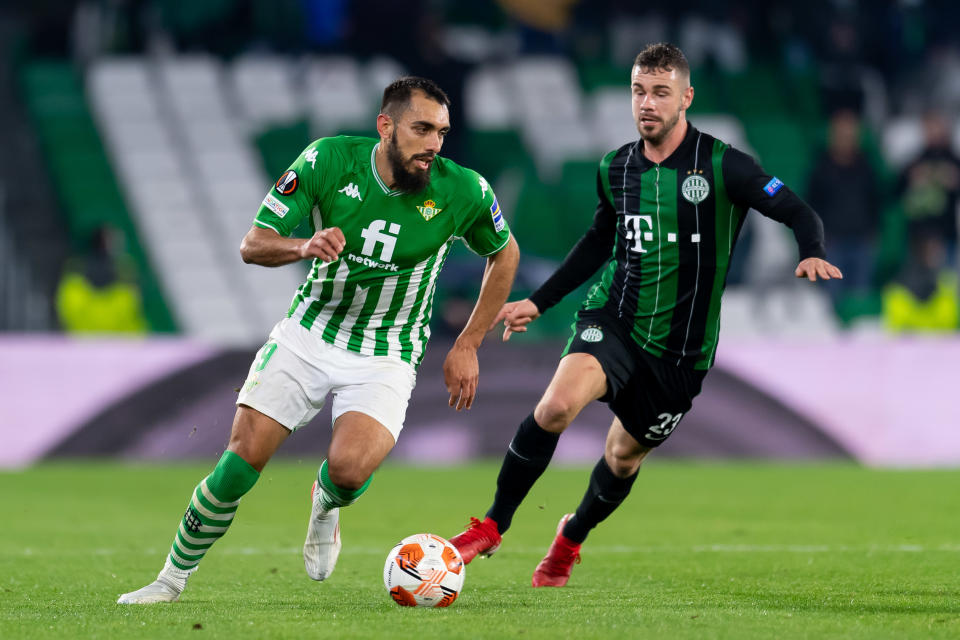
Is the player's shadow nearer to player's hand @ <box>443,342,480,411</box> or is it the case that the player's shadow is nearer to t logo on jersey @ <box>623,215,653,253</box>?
player's hand @ <box>443,342,480,411</box>

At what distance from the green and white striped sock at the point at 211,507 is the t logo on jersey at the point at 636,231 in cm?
195

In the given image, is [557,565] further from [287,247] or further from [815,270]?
[287,247]

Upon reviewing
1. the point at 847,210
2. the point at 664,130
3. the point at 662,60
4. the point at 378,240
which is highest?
the point at 662,60

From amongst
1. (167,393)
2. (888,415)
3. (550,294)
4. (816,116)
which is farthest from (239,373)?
(816,116)

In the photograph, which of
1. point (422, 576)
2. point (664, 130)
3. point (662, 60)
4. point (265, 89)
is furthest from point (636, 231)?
point (265, 89)

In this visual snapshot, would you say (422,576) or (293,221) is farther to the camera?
(293,221)

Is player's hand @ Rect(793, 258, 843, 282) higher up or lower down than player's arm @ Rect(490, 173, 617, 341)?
higher up

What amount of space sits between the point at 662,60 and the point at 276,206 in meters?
1.81

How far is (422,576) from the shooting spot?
5316 millimetres

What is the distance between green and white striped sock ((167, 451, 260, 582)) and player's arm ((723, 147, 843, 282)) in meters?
2.29

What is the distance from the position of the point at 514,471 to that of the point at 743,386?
782cm

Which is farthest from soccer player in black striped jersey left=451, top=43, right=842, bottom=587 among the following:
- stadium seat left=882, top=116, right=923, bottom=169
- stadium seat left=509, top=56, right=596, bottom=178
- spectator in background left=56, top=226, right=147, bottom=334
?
stadium seat left=882, top=116, right=923, bottom=169

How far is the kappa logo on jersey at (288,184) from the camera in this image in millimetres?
5469

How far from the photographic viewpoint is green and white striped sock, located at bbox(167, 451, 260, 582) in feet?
17.6
